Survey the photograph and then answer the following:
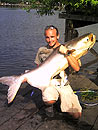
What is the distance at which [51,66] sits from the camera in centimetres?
388

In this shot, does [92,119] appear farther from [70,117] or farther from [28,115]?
[28,115]

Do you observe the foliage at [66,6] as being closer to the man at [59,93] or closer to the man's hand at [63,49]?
the man at [59,93]

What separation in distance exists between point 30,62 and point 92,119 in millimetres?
10850

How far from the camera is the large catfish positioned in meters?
3.83

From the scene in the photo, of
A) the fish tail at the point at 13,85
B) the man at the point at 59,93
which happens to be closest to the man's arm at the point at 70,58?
the man at the point at 59,93

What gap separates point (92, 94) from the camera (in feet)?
17.7

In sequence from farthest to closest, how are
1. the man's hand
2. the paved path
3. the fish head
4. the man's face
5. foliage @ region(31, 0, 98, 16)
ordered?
foliage @ region(31, 0, 98, 16) → the man's face → the paved path → the fish head → the man's hand

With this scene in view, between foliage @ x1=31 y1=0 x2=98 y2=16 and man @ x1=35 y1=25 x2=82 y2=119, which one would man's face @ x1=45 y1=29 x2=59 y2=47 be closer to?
man @ x1=35 y1=25 x2=82 y2=119

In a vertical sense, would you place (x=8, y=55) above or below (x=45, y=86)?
below

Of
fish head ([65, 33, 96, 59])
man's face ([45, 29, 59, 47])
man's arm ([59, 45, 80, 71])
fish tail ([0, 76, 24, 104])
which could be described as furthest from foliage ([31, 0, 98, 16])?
fish tail ([0, 76, 24, 104])

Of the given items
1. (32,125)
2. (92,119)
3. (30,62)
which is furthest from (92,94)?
(30,62)

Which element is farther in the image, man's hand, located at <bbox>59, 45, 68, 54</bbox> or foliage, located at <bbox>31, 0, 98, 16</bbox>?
foliage, located at <bbox>31, 0, 98, 16</bbox>

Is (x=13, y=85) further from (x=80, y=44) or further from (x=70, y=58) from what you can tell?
(x=80, y=44)

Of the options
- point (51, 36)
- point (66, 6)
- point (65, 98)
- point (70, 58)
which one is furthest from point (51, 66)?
point (66, 6)
